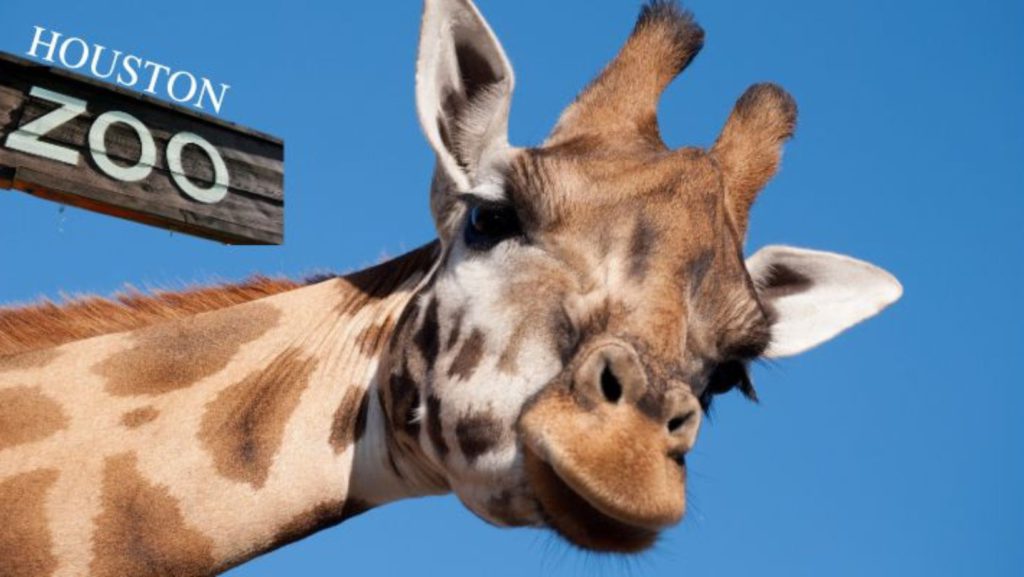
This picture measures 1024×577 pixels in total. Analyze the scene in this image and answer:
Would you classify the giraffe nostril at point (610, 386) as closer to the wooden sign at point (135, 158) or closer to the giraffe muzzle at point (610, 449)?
the giraffe muzzle at point (610, 449)

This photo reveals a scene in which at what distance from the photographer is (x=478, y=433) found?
5.35 m

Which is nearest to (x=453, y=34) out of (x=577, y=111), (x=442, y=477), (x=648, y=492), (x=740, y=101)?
(x=577, y=111)

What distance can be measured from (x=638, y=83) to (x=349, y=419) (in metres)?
1.87

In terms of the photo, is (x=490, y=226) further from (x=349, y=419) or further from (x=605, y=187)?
(x=349, y=419)

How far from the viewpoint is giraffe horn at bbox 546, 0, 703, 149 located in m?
6.24

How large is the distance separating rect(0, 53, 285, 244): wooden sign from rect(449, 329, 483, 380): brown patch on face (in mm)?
2157

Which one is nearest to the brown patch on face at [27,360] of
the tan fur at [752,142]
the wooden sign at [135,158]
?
the wooden sign at [135,158]

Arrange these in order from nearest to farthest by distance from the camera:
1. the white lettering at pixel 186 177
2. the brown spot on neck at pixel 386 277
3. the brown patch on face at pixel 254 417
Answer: the brown patch on face at pixel 254 417
the brown spot on neck at pixel 386 277
the white lettering at pixel 186 177

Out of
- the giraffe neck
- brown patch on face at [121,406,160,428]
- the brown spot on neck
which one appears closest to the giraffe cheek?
the giraffe neck

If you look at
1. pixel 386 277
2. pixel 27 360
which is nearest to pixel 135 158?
pixel 27 360

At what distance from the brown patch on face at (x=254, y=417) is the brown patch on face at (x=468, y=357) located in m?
0.79

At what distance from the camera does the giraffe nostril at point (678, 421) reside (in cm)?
495

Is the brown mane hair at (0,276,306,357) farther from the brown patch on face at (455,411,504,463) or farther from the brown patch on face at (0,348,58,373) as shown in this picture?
the brown patch on face at (455,411,504,463)

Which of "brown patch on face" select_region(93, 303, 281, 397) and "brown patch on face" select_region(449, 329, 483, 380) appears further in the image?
"brown patch on face" select_region(93, 303, 281, 397)
